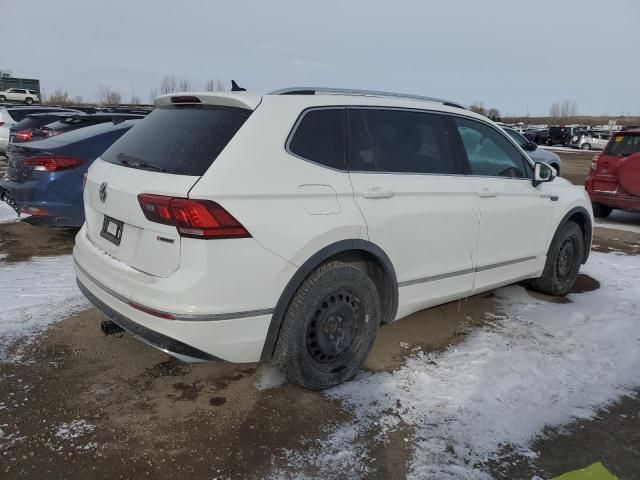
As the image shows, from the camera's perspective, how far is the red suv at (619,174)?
29.1 feet

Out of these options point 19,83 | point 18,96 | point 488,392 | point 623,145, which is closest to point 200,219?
Answer: point 488,392

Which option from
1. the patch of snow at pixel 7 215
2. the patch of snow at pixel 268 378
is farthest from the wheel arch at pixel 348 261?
the patch of snow at pixel 7 215

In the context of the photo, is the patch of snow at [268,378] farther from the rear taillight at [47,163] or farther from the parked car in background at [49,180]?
the rear taillight at [47,163]

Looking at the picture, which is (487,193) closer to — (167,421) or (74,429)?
(167,421)

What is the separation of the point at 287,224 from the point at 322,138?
0.66 m

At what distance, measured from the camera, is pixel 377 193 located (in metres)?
3.31

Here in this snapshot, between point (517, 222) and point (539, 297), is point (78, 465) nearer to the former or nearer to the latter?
point (517, 222)

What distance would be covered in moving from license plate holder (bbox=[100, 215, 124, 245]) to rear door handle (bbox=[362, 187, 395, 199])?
4.75 feet

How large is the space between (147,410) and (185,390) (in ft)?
0.97

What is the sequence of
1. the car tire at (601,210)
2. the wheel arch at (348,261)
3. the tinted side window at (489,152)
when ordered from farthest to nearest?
the car tire at (601,210)
the tinted side window at (489,152)
the wheel arch at (348,261)

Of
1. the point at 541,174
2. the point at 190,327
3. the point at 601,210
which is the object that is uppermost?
the point at 541,174

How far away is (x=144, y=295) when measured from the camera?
2.78 metres

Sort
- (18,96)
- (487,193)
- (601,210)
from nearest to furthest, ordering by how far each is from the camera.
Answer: (487,193) < (601,210) < (18,96)

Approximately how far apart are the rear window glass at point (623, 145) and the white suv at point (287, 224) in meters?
6.33
